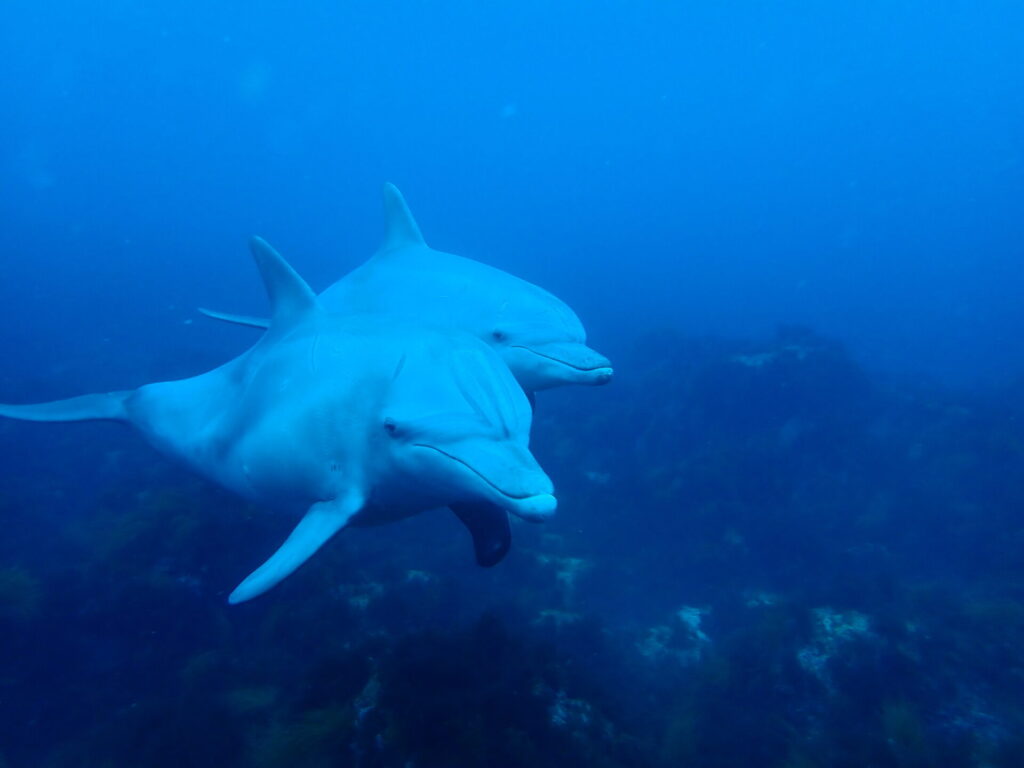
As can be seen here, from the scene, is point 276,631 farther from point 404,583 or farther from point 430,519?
point 430,519

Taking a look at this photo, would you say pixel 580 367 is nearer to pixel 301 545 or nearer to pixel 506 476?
pixel 506 476

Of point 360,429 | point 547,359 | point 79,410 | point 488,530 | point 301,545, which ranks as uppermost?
point 547,359

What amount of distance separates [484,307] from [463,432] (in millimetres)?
2337

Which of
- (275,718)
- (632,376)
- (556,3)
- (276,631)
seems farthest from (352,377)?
(556,3)

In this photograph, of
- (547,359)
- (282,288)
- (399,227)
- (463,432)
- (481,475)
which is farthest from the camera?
(399,227)

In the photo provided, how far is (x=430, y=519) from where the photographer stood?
11.0m

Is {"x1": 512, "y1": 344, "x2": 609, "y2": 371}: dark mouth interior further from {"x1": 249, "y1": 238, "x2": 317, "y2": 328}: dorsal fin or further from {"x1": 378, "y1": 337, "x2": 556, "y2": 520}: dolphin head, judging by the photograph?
{"x1": 249, "y1": 238, "x2": 317, "y2": 328}: dorsal fin

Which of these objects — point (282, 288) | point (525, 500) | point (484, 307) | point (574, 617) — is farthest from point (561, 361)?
point (574, 617)

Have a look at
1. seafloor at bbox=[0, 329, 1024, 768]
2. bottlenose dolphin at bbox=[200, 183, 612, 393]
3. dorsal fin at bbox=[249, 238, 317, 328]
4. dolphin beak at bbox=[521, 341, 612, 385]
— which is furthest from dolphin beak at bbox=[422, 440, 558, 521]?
seafloor at bbox=[0, 329, 1024, 768]

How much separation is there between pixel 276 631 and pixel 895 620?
801 centimetres

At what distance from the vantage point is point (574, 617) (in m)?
8.59

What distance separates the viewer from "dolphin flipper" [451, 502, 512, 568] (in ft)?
16.3

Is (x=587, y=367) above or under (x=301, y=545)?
above

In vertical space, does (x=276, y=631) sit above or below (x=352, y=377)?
below
